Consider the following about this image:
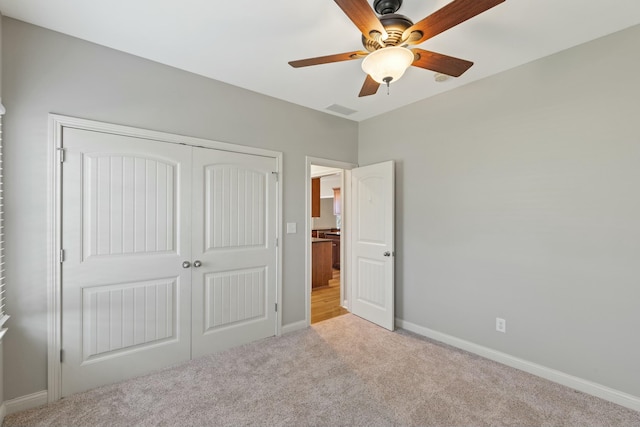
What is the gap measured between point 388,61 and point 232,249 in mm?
2163

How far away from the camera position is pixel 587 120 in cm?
218

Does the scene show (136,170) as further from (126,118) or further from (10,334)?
(10,334)

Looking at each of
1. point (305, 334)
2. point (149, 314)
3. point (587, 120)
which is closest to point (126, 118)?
point (149, 314)

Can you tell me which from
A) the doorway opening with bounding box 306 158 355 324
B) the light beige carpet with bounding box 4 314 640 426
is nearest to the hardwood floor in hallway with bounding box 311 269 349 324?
the doorway opening with bounding box 306 158 355 324

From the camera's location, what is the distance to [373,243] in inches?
140

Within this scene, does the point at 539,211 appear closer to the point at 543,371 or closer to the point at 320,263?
the point at 543,371

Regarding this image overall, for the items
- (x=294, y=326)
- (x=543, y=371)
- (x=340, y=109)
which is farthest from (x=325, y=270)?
(x=543, y=371)

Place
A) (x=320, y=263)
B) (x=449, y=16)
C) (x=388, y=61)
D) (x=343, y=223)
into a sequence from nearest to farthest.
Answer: (x=449, y=16) → (x=388, y=61) → (x=343, y=223) → (x=320, y=263)

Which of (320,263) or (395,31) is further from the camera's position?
(320,263)

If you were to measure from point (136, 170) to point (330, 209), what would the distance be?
744 centimetres

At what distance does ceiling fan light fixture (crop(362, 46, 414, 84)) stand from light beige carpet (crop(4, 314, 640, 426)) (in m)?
2.18

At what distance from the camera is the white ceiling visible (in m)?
1.82

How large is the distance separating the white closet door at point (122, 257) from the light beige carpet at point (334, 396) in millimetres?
220

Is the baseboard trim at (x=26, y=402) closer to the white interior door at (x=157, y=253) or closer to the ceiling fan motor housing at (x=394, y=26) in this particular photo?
the white interior door at (x=157, y=253)
